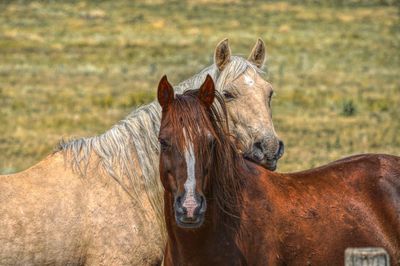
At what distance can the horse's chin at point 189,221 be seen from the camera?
483cm

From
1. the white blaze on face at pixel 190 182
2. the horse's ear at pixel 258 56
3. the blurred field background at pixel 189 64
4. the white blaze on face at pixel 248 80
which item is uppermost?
the horse's ear at pixel 258 56

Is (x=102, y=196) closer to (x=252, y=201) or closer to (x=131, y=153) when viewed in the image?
(x=131, y=153)

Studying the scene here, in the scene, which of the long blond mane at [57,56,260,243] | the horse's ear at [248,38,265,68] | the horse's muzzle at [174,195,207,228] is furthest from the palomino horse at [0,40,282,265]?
the horse's muzzle at [174,195,207,228]

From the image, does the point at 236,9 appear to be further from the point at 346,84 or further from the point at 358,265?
the point at 358,265

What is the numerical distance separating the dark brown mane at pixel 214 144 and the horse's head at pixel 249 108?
37.1 inches

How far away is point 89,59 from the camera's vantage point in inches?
1324

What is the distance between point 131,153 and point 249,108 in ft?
2.88

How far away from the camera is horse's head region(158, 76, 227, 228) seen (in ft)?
16.0

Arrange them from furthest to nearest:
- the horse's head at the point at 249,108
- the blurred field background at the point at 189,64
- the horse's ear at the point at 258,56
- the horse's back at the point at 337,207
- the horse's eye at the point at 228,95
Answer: the blurred field background at the point at 189,64, the horse's ear at the point at 258,56, the horse's eye at the point at 228,95, the horse's head at the point at 249,108, the horse's back at the point at 337,207

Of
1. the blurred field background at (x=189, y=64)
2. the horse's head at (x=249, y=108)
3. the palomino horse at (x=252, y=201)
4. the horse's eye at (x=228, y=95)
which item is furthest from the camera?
the blurred field background at (x=189, y=64)

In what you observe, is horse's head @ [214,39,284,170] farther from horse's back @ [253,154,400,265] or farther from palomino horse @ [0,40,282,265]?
horse's back @ [253,154,400,265]

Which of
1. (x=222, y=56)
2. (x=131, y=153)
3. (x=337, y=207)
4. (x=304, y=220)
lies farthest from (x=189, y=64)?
(x=304, y=220)

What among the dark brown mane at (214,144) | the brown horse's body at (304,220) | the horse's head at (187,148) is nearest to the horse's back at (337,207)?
the brown horse's body at (304,220)

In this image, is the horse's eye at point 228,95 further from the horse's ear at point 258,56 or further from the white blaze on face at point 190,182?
the white blaze on face at point 190,182
